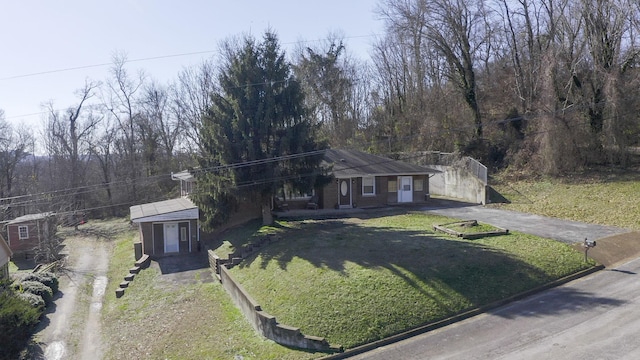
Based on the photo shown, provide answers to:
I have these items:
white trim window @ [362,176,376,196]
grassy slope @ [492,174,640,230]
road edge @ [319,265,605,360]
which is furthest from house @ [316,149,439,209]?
road edge @ [319,265,605,360]

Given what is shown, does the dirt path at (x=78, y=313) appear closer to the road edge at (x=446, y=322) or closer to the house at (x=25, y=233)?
the house at (x=25, y=233)

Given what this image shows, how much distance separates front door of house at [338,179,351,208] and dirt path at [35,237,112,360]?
1489 cm

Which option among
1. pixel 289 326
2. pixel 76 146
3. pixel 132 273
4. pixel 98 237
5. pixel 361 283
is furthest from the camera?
pixel 76 146

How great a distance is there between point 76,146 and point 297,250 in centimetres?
4394

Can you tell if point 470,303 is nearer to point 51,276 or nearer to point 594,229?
point 594,229

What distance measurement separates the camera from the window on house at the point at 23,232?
34.3 metres

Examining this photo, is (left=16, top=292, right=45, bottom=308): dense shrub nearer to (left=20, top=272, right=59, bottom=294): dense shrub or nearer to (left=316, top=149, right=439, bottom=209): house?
(left=20, top=272, right=59, bottom=294): dense shrub

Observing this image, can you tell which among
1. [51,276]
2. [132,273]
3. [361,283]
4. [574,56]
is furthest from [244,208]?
[574,56]

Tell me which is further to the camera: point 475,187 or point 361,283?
point 475,187

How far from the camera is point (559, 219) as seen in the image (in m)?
24.3

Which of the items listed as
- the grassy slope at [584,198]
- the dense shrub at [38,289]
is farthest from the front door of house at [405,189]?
the dense shrub at [38,289]

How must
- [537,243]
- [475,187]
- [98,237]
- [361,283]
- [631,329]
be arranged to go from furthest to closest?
1. [98,237]
2. [475,187]
3. [537,243]
4. [361,283]
5. [631,329]

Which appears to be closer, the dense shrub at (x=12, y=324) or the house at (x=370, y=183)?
the dense shrub at (x=12, y=324)

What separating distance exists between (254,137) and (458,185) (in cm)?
1750
